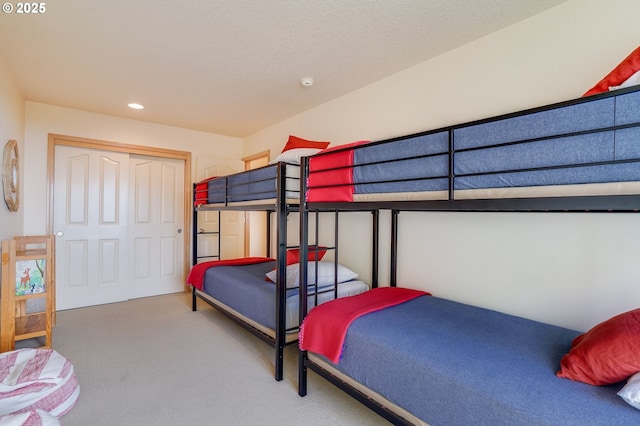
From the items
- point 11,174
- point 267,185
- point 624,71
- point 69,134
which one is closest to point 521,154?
point 624,71

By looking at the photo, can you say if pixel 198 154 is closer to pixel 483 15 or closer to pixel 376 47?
pixel 376 47

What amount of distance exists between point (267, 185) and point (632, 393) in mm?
2251

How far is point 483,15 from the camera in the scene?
1855mm

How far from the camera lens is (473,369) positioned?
1.19 metres

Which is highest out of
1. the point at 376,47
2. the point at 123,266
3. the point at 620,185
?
the point at 376,47

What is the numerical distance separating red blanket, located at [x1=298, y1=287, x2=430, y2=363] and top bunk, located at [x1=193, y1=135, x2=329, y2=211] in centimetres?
84

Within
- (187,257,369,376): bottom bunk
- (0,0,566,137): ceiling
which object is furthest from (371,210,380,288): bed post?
(0,0,566,137): ceiling

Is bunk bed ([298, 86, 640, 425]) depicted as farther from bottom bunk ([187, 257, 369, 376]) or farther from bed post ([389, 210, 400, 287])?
bed post ([389, 210, 400, 287])

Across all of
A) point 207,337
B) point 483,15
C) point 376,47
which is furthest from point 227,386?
point 483,15

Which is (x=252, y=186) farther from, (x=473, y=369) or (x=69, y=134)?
(x=69, y=134)

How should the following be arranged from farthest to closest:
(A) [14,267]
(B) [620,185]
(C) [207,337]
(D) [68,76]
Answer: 1. (C) [207,337]
2. (D) [68,76]
3. (A) [14,267]
4. (B) [620,185]

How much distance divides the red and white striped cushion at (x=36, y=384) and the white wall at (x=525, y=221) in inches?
97.6

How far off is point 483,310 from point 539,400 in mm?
1021

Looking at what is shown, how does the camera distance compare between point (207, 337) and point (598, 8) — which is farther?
point (207, 337)
